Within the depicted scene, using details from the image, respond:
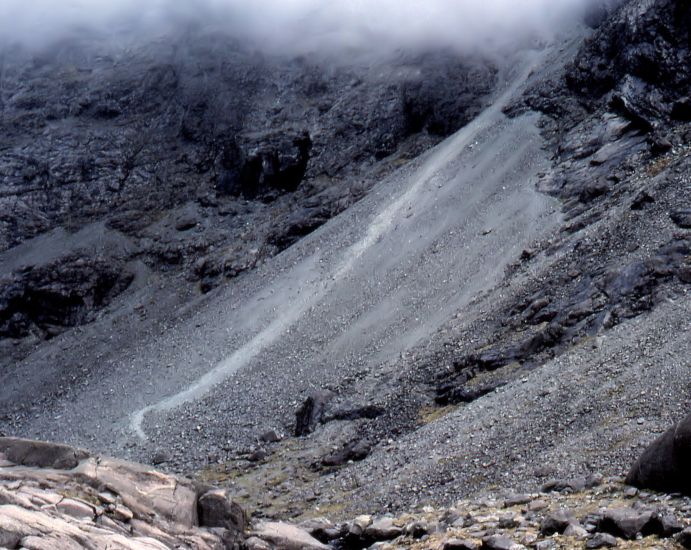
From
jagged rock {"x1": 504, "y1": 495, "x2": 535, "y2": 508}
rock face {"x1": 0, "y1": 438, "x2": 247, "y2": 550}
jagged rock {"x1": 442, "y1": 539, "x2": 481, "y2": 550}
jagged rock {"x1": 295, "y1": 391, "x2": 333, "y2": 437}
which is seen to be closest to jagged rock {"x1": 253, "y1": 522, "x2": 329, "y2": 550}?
rock face {"x1": 0, "y1": 438, "x2": 247, "y2": 550}

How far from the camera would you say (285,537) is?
22156 mm

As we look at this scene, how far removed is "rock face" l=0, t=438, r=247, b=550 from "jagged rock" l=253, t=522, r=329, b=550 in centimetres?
66

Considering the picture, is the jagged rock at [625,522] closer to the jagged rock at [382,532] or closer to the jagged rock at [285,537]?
the jagged rock at [382,532]

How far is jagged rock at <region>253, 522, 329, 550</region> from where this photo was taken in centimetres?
2178

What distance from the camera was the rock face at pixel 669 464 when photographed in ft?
61.0

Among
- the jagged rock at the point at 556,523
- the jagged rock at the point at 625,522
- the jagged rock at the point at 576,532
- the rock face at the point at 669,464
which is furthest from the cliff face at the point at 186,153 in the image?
the jagged rock at the point at 625,522

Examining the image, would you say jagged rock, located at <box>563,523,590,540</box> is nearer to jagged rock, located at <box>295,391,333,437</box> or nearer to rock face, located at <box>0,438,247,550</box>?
rock face, located at <box>0,438,247,550</box>

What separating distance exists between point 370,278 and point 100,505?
41.2 m

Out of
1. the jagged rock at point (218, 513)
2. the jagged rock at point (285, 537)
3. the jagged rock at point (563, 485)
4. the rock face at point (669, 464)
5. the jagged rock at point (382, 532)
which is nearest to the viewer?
the rock face at point (669, 464)

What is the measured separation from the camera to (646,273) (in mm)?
38875

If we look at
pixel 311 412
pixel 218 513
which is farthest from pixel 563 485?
pixel 311 412

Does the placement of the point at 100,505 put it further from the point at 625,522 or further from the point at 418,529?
the point at 625,522

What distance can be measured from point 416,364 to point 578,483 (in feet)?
66.5

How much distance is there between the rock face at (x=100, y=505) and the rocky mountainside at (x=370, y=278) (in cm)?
52
